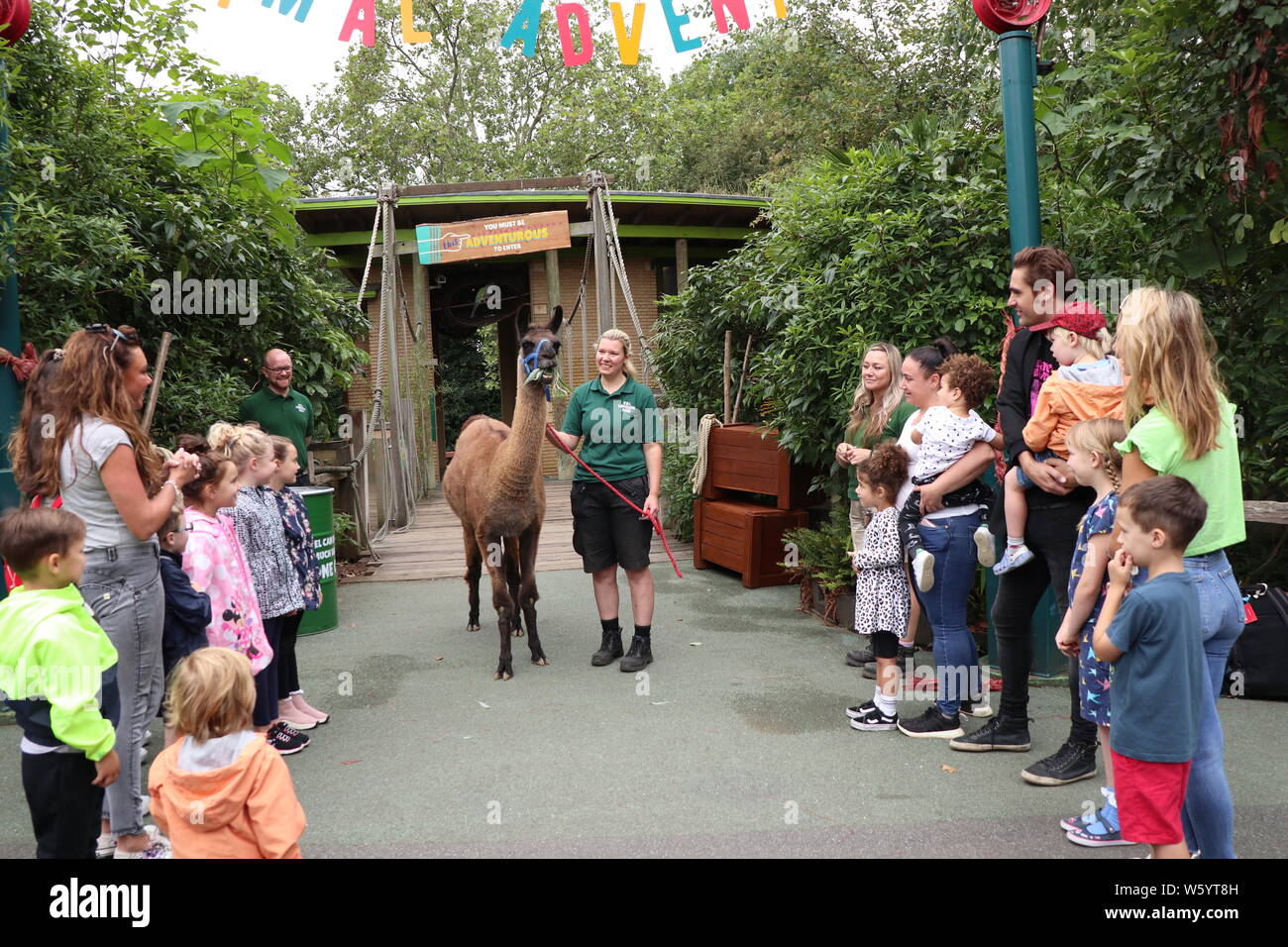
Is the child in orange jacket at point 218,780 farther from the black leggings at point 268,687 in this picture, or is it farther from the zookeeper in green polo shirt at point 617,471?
the zookeeper in green polo shirt at point 617,471

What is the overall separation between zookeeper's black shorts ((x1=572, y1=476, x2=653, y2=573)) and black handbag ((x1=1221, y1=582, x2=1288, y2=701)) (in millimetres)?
3070

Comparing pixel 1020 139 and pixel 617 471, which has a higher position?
pixel 1020 139

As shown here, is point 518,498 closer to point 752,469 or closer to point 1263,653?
point 752,469

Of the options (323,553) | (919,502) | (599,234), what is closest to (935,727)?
(919,502)

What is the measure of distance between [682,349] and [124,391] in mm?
7568

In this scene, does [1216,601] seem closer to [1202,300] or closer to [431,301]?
[1202,300]

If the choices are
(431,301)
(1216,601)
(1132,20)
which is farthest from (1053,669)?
(431,301)

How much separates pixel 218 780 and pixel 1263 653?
15.3ft

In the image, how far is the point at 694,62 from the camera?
1208 inches

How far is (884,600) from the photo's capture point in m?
4.52

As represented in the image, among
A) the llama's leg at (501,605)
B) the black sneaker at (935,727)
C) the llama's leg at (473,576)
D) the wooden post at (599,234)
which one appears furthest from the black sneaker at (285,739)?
the wooden post at (599,234)

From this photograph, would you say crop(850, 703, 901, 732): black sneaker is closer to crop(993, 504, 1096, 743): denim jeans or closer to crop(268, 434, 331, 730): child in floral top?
crop(993, 504, 1096, 743): denim jeans

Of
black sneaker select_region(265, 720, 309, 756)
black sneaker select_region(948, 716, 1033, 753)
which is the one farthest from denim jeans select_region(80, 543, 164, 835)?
black sneaker select_region(948, 716, 1033, 753)

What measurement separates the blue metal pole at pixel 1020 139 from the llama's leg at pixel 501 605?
3343 mm
